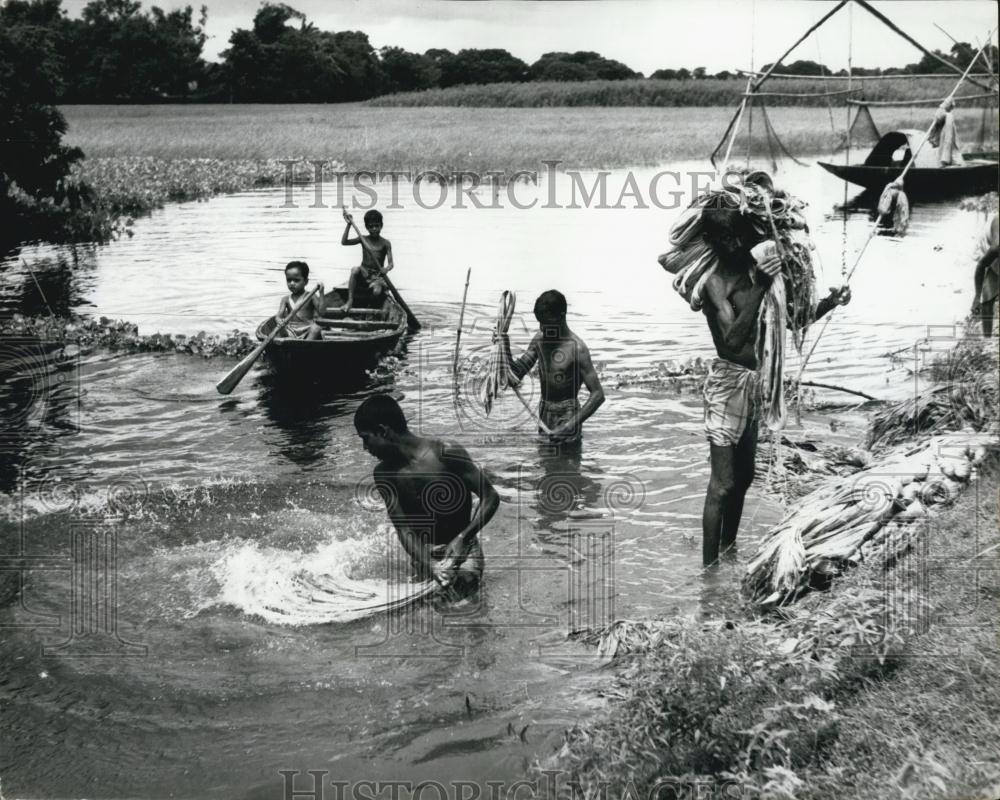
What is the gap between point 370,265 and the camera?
1069cm

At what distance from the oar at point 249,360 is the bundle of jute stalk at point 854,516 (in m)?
4.44

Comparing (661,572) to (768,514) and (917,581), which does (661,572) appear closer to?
(768,514)

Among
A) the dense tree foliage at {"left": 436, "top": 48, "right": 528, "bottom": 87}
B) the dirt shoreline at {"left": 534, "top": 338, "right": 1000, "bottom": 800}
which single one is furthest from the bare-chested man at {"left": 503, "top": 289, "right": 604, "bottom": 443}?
the dirt shoreline at {"left": 534, "top": 338, "right": 1000, "bottom": 800}

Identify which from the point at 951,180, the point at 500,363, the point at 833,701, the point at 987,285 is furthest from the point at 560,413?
the point at 951,180

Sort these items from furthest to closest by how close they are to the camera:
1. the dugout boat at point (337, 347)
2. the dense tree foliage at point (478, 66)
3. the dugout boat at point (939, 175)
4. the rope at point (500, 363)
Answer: the dugout boat at point (337, 347)
the dense tree foliage at point (478, 66)
the dugout boat at point (939, 175)
the rope at point (500, 363)

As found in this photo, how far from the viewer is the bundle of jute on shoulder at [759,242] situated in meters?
4.23

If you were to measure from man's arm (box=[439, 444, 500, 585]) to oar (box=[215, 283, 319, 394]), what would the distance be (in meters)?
3.32

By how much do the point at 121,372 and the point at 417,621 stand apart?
5501 mm

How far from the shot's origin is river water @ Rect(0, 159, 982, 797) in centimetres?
400

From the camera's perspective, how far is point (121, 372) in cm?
911

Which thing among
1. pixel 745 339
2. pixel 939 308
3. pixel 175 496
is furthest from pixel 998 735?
pixel 939 308

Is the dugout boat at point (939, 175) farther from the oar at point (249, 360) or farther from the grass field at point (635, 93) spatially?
the oar at point (249, 360)

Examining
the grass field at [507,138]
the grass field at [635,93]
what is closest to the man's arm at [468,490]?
the grass field at [635,93]

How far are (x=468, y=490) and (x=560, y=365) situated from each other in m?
2.06
